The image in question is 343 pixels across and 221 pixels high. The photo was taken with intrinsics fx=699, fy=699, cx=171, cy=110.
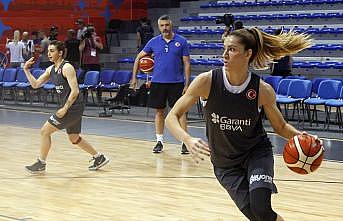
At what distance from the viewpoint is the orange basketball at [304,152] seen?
4.72 meters

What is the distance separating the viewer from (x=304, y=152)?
4.72 m

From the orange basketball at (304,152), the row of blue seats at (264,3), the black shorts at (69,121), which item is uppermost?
the row of blue seats at (264,3)

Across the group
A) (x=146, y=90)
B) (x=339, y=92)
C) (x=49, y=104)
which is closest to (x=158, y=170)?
(x=339, y=92)

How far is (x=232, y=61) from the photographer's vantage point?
4734 mm

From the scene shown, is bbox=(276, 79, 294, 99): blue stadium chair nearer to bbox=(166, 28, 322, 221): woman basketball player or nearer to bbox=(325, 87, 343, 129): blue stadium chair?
bbox=(325, 87, 343, 129): blue stadium chair

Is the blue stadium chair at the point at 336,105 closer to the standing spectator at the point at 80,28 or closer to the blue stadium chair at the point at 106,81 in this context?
the blue stadium chair at the point at 106,81

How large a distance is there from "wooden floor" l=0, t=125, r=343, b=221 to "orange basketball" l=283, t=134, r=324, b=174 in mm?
1794

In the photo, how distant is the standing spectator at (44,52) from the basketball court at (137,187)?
8569 millimetres

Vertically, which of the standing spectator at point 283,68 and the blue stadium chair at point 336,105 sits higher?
the standing spectator at point 283,68

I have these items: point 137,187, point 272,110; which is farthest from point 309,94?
point 272,110

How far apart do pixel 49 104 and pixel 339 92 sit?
8.63m

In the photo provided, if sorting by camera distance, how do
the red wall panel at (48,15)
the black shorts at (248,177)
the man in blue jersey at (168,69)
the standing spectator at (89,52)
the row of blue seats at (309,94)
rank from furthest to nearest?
the red wall panel at (48,15) < the standing spectator at (89,52) < the row of blue seats at (309,94) < the man in blue jersey at (168,69) < the black shorts at (248,177)

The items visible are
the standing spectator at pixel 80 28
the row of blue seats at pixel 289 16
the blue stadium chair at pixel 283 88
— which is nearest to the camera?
the blue stadium chair at pixel 283 88

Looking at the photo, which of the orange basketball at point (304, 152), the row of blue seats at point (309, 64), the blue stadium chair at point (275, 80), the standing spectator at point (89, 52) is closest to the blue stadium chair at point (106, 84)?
the standing spectator at point (89, 52)
